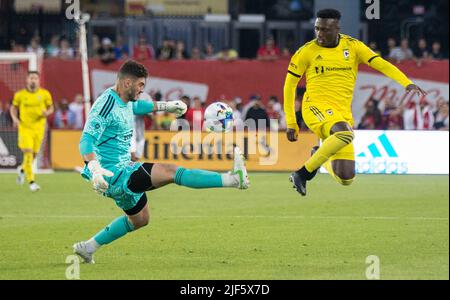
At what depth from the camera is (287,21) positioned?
32.1 metres

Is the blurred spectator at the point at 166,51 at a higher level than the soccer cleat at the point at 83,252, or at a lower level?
higher

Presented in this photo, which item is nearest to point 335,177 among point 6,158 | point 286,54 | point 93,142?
point 93,142

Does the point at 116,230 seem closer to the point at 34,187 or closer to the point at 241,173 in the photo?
the point at 241,173

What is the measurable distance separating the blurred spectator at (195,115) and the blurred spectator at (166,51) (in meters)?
3.42

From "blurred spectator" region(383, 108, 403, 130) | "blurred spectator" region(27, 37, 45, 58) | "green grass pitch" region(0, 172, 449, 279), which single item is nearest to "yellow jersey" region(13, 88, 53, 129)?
"green grass pitch" region(0, 172, 449, 279)

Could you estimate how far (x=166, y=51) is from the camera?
29031 mm

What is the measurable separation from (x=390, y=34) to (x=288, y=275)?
21.5 metres

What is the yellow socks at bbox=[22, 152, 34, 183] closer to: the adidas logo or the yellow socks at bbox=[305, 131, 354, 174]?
the adidas logo

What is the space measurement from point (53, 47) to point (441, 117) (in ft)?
37.0

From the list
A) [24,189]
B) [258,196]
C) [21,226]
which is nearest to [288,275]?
[21,226]

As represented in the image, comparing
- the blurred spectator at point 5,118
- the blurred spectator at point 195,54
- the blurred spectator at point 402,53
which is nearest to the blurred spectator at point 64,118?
the blurred spectator at point 5,118

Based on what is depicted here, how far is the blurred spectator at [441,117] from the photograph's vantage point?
25453mm

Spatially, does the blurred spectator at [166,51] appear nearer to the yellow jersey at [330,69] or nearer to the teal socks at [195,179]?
the yellow jersey at [330,69]

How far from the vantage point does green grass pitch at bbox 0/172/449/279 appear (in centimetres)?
1118
